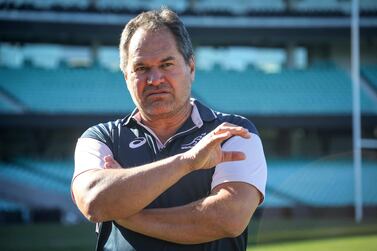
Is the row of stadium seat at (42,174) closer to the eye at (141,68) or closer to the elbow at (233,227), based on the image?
the eye at (141,68)

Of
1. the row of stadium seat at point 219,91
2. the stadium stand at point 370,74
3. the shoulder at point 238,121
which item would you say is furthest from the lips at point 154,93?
the stadium stand at point 370,74

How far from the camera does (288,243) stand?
518 inches

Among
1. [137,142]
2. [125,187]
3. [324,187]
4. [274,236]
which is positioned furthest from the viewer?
[324,187]

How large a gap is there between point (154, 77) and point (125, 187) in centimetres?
51

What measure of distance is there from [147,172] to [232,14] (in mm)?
24662

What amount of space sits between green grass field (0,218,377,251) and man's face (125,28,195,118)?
8445mm

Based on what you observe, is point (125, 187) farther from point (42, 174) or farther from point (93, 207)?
point (42, 174)

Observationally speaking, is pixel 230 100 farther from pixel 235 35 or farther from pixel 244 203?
pixel 244 203

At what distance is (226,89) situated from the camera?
2703cm

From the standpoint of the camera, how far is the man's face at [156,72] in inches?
108

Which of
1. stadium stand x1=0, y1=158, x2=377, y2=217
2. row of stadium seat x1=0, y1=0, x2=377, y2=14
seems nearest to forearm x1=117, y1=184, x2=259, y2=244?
stadium stand x1=0, y1=158, x2=377, y2=217

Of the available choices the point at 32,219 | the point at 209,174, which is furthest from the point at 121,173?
the point at 32,219

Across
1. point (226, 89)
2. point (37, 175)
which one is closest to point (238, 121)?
point (37, 175)

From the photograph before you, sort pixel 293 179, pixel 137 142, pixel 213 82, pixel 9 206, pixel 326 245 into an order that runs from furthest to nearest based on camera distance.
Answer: pixel 213 82 < pixel 293 179 < pixel 9 206 < pixel 326 245 < pixel 137 142
